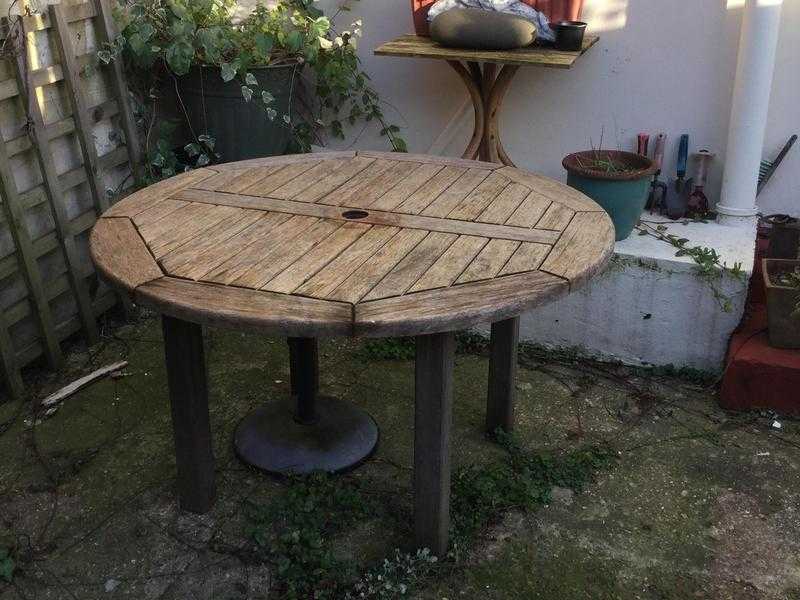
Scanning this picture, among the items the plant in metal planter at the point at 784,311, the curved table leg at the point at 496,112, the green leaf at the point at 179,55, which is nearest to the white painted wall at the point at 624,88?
the curved table leg at the point at 496,112

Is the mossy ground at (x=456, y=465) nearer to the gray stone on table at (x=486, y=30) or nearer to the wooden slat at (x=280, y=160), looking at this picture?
the wooden slat at (x=280, y=160)

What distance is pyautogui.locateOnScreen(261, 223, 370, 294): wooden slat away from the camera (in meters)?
2.11

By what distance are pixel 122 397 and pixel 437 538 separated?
1.56 metres

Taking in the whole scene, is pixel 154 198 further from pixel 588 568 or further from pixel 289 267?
pixel 588 568

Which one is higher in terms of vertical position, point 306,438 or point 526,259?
point 526,259

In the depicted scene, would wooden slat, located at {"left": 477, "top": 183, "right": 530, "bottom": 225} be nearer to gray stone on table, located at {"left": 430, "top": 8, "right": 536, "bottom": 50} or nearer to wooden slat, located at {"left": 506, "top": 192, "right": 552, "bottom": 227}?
wooden slat, located at {"left": 506, "top": 192, "right": 552, "bottom": 227}

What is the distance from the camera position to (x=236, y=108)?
412 cm

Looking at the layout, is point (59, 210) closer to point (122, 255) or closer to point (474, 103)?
point (122, 255)

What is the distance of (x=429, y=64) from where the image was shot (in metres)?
4.33

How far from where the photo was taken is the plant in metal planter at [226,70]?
3.90 meters

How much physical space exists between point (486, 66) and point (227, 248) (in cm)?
192

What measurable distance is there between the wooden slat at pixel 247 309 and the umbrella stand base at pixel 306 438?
40.5 inches

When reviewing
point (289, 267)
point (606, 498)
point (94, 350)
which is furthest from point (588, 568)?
point (94, 350)

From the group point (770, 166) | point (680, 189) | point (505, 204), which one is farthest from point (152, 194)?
point (770, 166)
